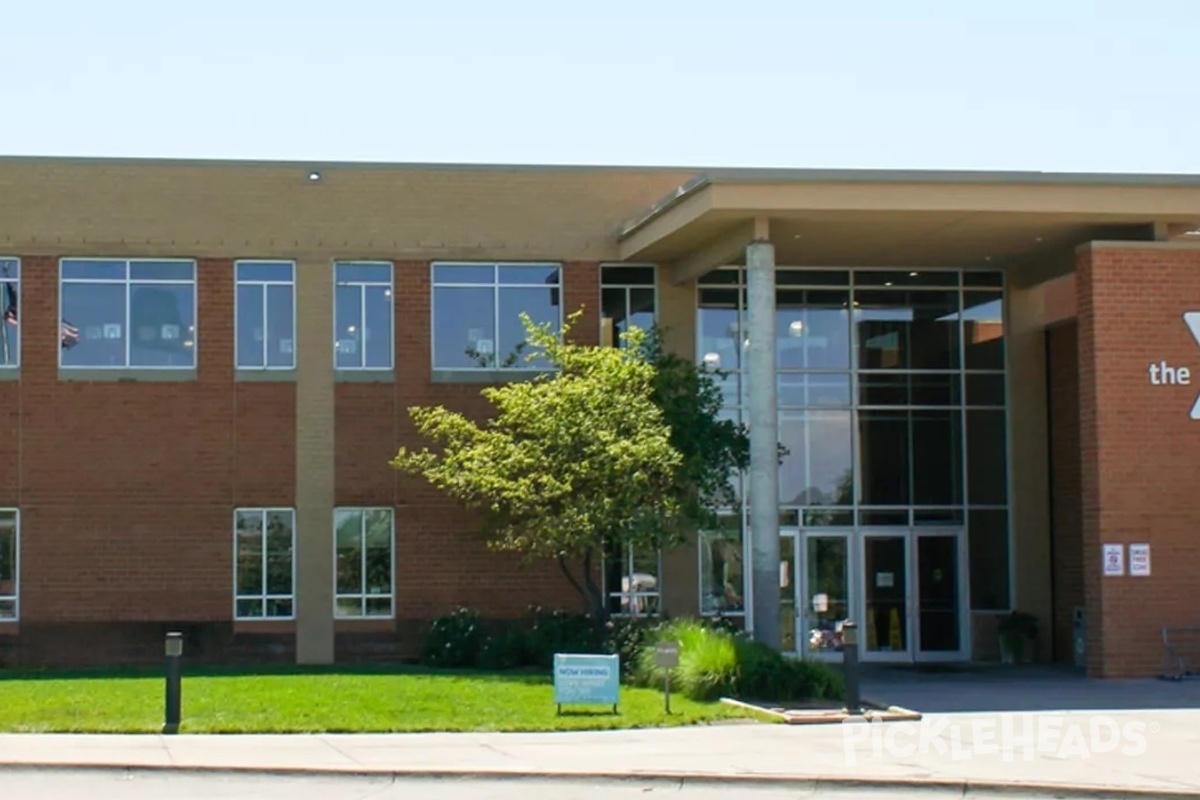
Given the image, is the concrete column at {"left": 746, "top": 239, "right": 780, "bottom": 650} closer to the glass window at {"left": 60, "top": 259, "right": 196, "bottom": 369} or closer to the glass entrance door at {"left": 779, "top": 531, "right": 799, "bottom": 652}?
the glass entrance door at {"left": 779, "top": 531, "right": 799, "bottom": 652}

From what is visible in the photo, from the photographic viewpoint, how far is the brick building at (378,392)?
97.3 feet

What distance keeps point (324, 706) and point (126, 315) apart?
11.1m

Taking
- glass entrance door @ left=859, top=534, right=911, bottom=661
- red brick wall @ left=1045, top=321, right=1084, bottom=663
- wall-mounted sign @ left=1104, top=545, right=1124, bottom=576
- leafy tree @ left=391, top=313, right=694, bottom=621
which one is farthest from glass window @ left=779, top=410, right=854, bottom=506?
wall-mounted sign @ left=1104, top=545, right=1124, bottom=576

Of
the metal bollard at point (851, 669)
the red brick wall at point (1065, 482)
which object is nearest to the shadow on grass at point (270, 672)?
the metal bollard at point (851, 669)

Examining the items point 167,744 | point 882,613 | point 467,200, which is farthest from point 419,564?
point 167,744

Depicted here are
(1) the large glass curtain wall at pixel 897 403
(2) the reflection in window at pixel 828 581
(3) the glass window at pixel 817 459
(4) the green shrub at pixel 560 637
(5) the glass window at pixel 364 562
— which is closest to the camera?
(4) the green shrub at pixel 560 637

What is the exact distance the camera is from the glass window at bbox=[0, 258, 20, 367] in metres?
29.9

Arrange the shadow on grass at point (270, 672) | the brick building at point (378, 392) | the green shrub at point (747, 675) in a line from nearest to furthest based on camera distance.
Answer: the green shrub at point (747, 675) → the shadow on grass at point (270, 672) → the brick building at point (378, 392)

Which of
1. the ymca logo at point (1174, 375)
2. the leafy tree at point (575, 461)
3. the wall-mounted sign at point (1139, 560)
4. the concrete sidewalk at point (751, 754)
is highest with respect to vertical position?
the ymca logo at point (1174, 375)

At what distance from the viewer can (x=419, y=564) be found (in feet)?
99.3

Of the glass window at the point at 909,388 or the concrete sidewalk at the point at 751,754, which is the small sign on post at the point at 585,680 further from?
the glass window at the point at 909,388

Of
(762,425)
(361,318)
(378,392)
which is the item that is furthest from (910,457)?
(361,318)

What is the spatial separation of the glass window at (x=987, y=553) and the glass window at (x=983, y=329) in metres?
2.71

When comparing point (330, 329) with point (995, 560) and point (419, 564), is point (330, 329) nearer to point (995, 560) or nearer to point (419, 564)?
point (419, 564)
